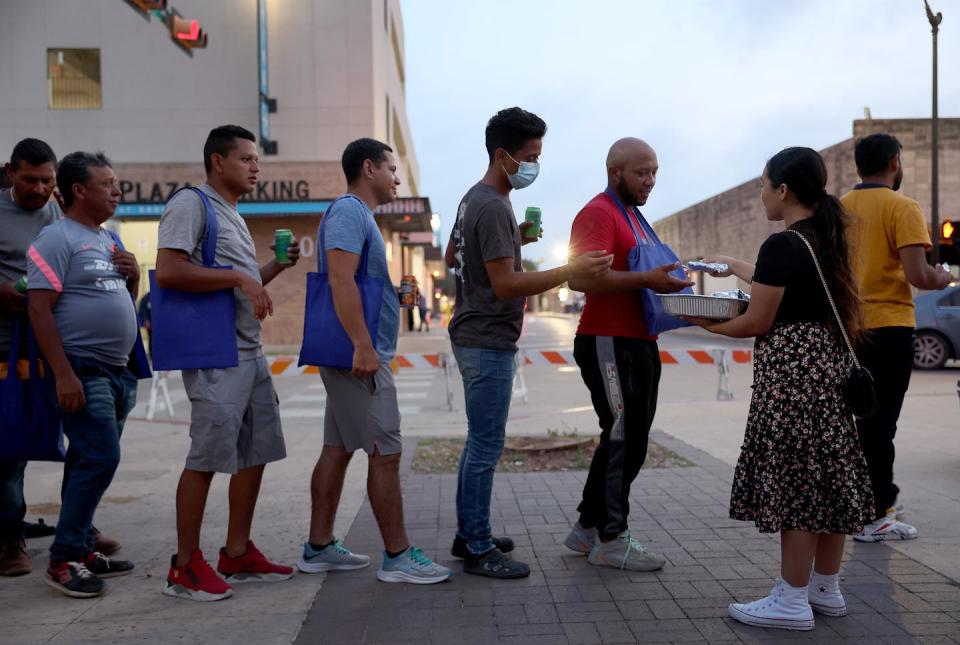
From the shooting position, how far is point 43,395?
4.23 metres

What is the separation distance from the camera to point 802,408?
137 inches

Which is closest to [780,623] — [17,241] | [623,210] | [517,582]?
[517,582]

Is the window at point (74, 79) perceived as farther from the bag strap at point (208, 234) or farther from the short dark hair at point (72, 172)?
the bag strap at point (208, 234)

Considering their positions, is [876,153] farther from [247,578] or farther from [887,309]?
[247,578]

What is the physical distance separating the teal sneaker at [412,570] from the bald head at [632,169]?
194 cm

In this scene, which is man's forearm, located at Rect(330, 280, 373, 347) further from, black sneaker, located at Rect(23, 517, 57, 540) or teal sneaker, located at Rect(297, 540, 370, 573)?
black sneaker, located at Rect(23, 517, 57, 540)

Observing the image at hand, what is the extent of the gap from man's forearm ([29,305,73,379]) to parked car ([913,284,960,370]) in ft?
49.6

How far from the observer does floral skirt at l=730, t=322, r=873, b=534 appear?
3.45 metres

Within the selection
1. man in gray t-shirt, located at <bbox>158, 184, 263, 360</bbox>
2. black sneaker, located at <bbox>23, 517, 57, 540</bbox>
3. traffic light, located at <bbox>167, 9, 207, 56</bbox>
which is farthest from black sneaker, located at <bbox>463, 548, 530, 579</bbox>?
traffic light, located at <bbox>167, 9, 207, 56</bbox>

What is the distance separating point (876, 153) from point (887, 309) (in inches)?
33.4

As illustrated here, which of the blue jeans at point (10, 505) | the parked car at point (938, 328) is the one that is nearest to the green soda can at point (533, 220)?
the blue jeans at point (10, 505)

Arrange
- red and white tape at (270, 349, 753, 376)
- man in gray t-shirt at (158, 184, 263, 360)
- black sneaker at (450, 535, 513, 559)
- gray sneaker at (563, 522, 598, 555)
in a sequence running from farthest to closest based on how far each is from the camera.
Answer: red and white tape at (270, 349, 753, 376), gray sneaker at (563, 522, 598, 555), black sneaker at (450, 535, 513, 559), man in gray t-shirt at (158, 184, 263, 360)

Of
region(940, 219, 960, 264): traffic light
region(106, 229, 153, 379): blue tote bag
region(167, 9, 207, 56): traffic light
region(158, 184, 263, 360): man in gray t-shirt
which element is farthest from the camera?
region(167, 9, 207, 56): traffic light

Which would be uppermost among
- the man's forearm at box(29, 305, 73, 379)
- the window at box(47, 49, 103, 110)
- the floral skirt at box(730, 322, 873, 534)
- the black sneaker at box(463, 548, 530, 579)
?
the window at box(47, 49, 103, 110)
